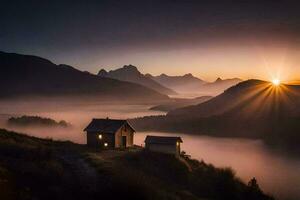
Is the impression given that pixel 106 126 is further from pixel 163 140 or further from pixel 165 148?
pixel 165 148

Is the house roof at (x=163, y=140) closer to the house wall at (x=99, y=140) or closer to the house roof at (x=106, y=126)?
the house roof at (x=106, y=126)

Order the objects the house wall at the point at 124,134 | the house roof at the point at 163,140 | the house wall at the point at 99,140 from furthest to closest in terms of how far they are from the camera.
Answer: the house wall at the point at 124,134, the house wall at the point at 99,140, the house roof at the point at 163,140

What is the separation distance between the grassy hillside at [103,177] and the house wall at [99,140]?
634cm

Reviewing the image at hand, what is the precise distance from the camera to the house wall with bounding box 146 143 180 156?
75.4 m

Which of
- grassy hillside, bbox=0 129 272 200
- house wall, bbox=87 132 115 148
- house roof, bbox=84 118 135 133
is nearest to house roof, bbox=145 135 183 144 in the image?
grassy hillside, bbox=0 129 272 200

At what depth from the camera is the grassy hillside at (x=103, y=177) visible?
1268 inches

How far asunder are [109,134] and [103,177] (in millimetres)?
38056

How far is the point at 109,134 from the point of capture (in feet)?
258

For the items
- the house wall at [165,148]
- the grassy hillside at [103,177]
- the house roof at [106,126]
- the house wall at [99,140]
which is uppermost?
the house roof at [106,126]

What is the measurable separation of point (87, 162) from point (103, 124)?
31.5 metres

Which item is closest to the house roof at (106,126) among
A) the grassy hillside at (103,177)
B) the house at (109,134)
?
the house at (109,134)

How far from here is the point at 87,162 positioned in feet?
165

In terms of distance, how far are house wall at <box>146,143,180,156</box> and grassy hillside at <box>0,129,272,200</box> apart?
3.96 metres

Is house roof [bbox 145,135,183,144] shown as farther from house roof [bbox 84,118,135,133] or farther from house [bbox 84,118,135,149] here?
house roof [bbox 84,118,135,133]
